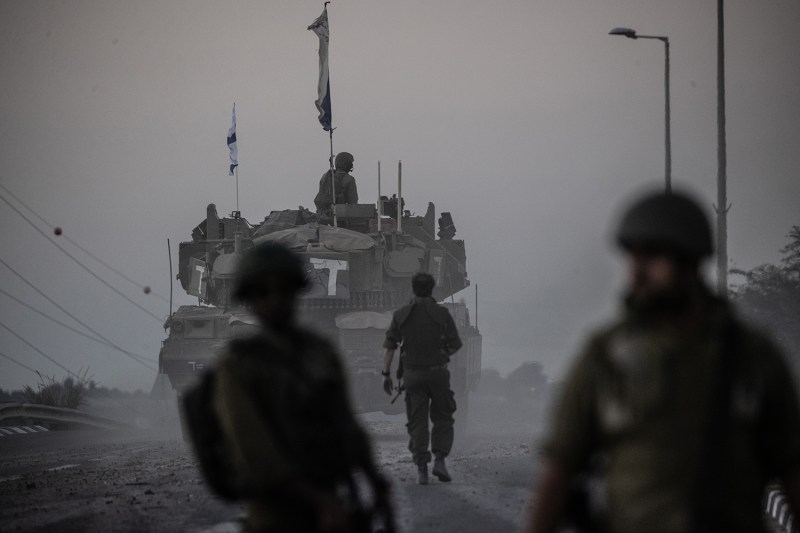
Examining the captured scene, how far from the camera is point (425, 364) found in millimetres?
12336

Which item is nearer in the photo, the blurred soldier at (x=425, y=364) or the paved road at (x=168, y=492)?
the paved road at (x=168, y=492)

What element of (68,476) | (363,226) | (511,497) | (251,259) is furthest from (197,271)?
(251,259)

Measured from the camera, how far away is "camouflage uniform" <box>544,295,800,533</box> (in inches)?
133

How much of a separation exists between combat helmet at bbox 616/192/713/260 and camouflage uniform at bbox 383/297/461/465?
8590 mm

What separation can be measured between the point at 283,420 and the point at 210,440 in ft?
0.88

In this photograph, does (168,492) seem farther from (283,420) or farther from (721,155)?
(721,155)

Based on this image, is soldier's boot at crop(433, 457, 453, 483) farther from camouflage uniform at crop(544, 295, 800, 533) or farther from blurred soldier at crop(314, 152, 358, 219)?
blurred soldier at crop(314, 152, 358, 219)

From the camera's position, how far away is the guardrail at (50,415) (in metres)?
22.6

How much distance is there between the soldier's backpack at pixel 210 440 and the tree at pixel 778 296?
1195 inches

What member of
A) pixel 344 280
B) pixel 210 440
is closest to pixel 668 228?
pixel 210 440

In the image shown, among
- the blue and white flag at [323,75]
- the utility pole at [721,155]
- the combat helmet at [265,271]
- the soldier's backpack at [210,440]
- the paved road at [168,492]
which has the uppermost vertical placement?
the blue and white flag at [323,75]

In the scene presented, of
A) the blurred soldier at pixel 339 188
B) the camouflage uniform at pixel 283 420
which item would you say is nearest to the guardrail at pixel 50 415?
the blurred soldier at pixel 339 188

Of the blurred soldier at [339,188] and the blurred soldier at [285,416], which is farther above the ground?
the blurred soldier at [339,188]

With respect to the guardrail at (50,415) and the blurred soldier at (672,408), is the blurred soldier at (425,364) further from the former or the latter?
the guardrail at (50,415)
